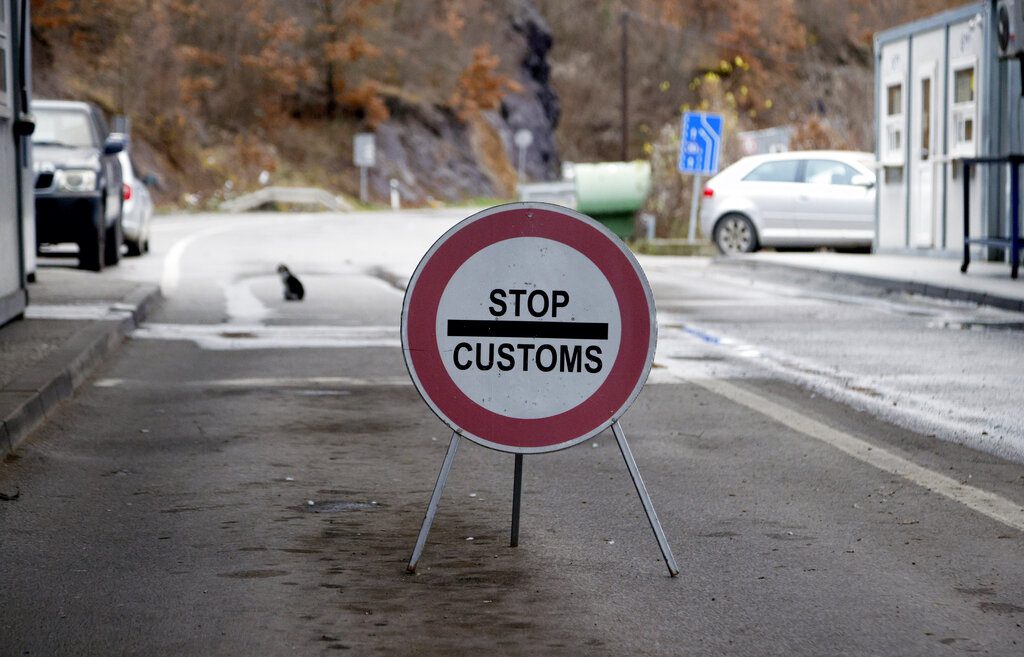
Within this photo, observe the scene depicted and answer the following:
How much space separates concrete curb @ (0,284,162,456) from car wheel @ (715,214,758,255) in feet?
47.2

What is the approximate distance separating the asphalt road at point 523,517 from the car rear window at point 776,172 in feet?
48.1

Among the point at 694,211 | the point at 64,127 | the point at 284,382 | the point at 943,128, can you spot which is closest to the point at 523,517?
the point at 284,382

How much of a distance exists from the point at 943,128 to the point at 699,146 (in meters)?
6.75

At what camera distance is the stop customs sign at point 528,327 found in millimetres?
5410

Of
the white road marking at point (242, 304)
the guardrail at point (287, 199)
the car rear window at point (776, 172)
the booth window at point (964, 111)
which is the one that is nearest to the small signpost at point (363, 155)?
the guardrail at point (287, 199)

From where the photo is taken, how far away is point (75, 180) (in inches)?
784

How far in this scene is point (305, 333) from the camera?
13695mm

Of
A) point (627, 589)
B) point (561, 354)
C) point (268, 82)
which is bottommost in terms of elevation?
point (627, 589)

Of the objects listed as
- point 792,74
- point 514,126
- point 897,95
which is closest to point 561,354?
point 897,95

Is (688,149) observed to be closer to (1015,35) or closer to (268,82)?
(1015,35)

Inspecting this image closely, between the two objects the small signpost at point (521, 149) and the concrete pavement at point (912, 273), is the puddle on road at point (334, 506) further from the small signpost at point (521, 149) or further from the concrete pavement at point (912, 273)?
the small signpost at point (521, 149)

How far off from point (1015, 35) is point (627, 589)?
15556mm

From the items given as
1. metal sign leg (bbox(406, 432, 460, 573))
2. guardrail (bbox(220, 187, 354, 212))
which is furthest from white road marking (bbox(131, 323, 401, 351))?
guardrail (bbox(220, 187, 354, 212))

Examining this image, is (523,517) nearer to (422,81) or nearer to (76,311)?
(76,311)
